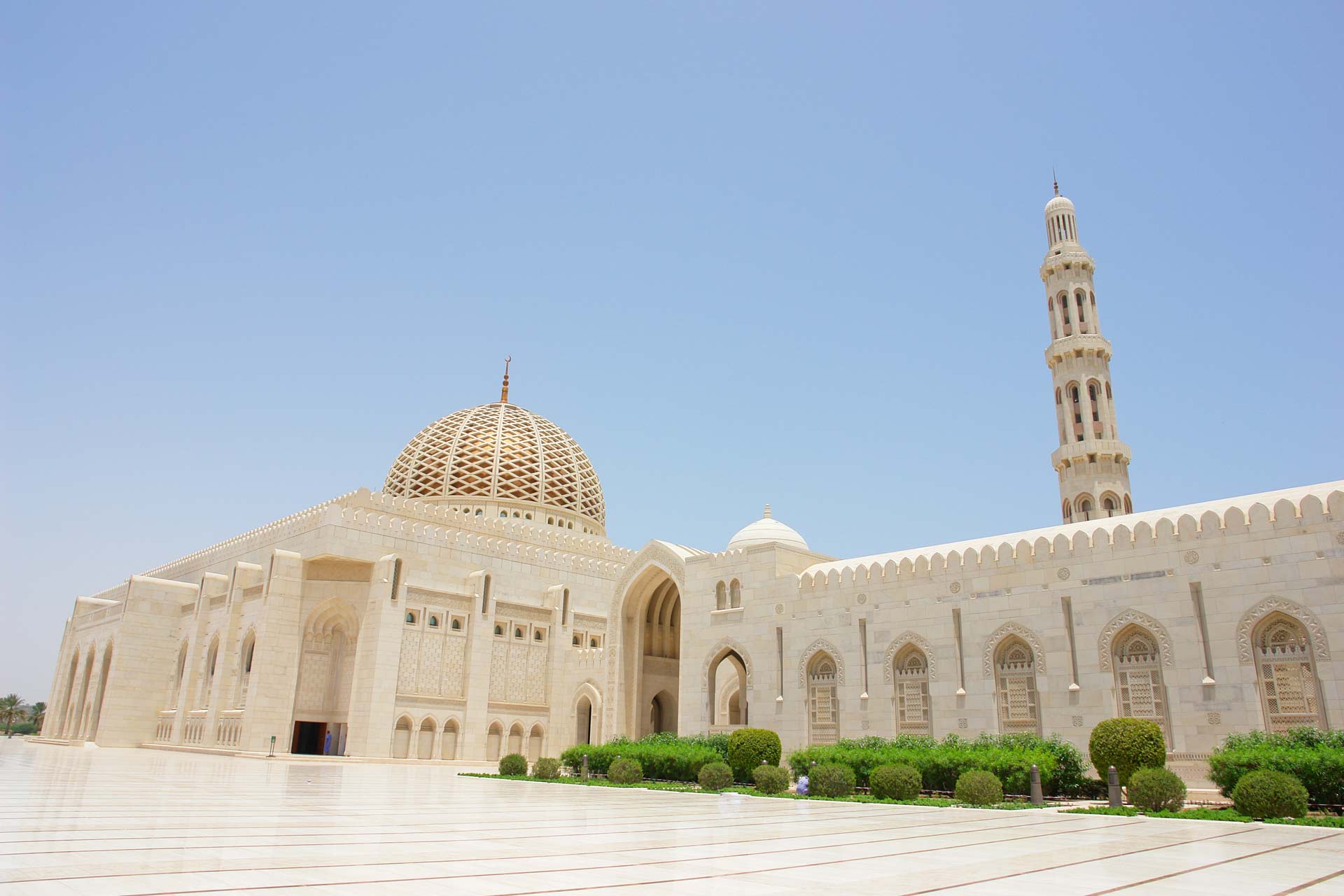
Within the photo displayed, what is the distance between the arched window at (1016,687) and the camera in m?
18.0

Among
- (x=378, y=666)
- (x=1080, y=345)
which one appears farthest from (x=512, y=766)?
(x=1080, y=345)

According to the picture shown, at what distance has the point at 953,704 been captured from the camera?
1892cm

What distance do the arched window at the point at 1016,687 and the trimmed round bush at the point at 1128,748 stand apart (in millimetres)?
3542

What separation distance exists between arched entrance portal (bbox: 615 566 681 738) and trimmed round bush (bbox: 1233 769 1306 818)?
53.3 ft

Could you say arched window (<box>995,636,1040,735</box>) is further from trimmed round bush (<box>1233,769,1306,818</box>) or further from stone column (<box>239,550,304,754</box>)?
stone column (<box>239,550,304,754</box>)

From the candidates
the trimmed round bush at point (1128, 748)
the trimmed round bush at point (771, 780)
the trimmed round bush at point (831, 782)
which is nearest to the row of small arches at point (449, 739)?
the trimmed round bush at point (771, 780)

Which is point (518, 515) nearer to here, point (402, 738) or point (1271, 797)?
point (402, 738)

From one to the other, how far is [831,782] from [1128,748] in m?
4.56

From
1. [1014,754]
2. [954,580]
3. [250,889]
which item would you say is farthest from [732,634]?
[250,889]

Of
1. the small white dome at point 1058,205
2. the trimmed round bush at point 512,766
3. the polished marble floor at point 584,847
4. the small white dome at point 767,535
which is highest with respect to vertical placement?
the small white dome at point 1058,205

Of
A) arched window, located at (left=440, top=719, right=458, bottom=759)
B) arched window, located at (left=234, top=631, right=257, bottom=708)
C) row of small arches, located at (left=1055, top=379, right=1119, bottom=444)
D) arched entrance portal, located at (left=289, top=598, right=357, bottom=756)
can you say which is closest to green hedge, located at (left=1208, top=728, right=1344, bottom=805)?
row of small arches, located at (left=1055, top=379, right=1119, bottom=444)

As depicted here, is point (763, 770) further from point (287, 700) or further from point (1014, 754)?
point (287, 700)

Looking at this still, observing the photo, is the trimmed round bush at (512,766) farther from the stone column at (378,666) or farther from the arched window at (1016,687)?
the arched window at (1016,687)

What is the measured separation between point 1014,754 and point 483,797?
8457 millimetres
